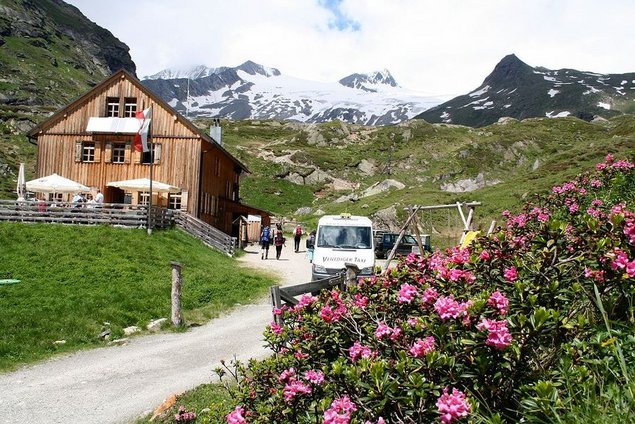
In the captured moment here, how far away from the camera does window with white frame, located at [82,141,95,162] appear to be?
33.7 m

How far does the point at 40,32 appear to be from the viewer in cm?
18988

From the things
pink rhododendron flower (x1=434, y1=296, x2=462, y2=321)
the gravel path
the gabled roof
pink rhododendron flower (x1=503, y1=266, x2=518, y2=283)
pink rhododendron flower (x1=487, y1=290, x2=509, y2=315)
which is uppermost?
the gabled roof

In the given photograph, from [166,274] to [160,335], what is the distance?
248 inches

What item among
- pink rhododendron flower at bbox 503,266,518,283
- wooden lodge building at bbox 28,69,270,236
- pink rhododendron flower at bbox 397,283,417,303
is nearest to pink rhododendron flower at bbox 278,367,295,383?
pink rhododendron flower at bbox 397,283,417,303

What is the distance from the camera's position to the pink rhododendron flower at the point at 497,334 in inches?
114

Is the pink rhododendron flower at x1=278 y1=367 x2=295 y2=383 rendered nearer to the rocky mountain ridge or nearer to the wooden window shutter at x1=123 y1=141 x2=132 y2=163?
the wooden window shutter at x1=123 y1=141 x2=132 y2=163

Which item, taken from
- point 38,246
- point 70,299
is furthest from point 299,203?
point 70,299

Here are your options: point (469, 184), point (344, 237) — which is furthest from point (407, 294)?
point (469, 184)

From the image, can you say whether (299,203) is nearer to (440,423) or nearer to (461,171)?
(461,171)

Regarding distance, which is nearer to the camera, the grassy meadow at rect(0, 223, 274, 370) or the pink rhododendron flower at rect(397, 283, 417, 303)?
the pink rhododendron flower at rect(397, 283, 417, 303)

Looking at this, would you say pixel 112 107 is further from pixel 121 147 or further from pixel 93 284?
pixel 93 284

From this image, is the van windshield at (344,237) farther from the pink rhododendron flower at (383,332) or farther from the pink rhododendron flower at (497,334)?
the pink rhododendron flower at (497,334)

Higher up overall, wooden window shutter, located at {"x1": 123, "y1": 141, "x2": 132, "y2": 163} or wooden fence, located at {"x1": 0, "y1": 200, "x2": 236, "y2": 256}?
wooden window shutter, located at {"x1": 123, "y1": 141, "x2": 132, "y2": 163}

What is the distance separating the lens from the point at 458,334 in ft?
11.1
